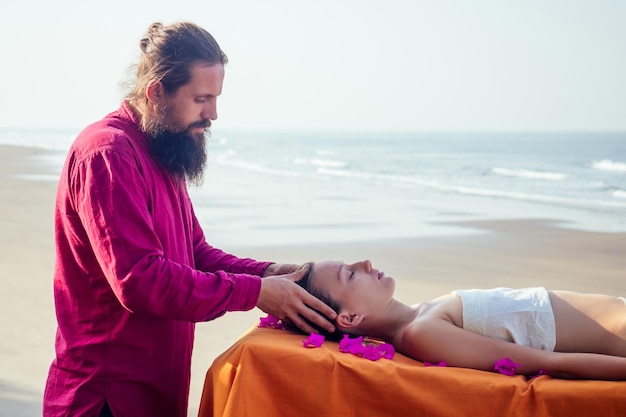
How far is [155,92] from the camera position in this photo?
268cm

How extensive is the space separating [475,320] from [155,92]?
150 centimetres

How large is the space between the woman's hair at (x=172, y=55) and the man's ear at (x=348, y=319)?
1067 mm

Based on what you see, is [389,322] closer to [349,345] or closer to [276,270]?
[349,345]

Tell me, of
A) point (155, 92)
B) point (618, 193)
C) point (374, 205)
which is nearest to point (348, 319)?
point (155, 92)

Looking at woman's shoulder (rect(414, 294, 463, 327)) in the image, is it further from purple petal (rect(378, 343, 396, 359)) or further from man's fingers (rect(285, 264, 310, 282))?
man's fingers (rect(285, 264, 310, 282))

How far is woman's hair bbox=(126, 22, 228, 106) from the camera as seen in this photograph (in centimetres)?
265

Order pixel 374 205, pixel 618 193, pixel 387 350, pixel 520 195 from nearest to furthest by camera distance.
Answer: pixel 387 350 < pixel 374 205 < pixel 520 195 < pixel 618 193

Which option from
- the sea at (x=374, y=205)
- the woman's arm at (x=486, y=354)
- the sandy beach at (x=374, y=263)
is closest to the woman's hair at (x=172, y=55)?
the woman's arm at (x=486, y=354)

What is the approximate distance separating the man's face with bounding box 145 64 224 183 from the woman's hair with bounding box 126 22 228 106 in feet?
0.09

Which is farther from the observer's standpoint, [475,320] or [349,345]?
[475,320]

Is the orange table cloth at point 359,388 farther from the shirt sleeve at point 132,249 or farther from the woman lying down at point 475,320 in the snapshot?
the shirt sleeve at point 132,249

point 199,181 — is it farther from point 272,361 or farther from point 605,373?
point 605,373

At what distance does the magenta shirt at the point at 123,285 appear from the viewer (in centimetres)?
240

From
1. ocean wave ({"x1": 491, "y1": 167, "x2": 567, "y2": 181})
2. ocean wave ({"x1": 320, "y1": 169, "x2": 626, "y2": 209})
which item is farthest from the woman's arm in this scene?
ocean wave ({"x1": 491, "y1": 167, "x2": 567, "y2": 181})
